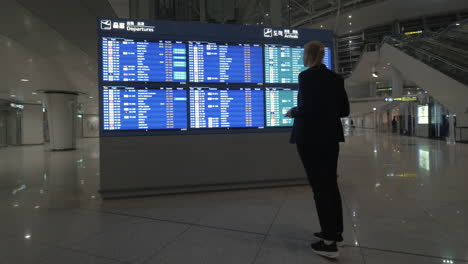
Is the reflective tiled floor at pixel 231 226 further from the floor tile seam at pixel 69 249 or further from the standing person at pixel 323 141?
the standing person at pixel 323 141

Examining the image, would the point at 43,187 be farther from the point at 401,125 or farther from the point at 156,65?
the point at 401,125

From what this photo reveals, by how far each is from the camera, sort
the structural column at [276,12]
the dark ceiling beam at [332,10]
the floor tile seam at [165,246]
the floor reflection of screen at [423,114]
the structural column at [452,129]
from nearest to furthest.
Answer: the floor tile seam at [165,246] → the structural column at [276,12] → the structural column at [452,129] → the floor reflection of screen at [423,114] → the dark ceiling beam at [332,10]

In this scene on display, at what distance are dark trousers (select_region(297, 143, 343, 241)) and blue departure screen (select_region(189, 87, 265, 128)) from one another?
232 centimetres

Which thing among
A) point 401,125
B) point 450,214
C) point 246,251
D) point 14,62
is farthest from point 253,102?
point 401,125

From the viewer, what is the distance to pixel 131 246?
217 centimetres

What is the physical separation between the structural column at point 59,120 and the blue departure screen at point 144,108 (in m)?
14.0

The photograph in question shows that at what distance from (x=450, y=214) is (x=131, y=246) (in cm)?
358

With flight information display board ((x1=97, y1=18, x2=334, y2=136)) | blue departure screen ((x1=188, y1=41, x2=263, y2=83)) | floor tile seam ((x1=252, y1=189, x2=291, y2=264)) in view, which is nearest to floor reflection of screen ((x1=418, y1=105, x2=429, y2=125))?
flight information display board ((x1=97, y1=18, x2=334, y2=136))

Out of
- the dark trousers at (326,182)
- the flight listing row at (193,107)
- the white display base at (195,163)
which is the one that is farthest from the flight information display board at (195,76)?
the dark trousers at (326,182)

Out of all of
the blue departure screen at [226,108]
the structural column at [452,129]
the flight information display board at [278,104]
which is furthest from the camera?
the structural column at [452,129]

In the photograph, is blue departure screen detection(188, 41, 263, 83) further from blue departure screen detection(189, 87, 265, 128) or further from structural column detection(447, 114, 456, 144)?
structural column detection(447, 114, 456, 144)

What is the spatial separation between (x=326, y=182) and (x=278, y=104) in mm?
2602

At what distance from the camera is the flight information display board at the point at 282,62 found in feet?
14.4

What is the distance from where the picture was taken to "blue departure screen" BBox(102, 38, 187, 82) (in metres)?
3.80
